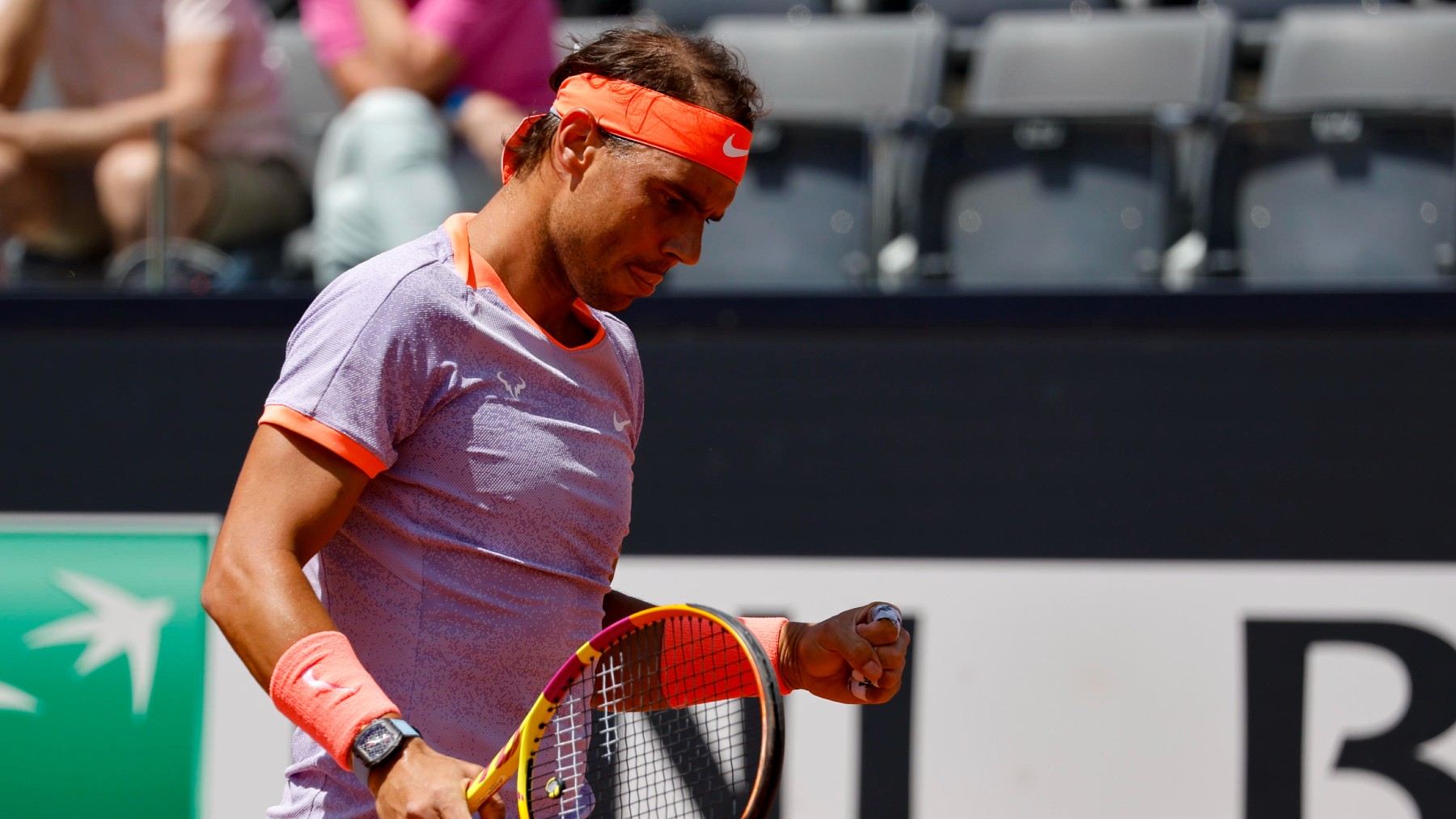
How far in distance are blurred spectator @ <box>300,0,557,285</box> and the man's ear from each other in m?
1.59

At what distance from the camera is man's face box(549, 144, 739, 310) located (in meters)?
1.48

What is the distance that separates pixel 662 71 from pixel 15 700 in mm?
2230

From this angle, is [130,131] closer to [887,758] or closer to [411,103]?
[411,103]

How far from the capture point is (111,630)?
2982 millimetres

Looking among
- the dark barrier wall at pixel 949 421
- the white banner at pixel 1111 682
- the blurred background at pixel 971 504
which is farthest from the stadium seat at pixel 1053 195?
the white banner at pixel 1111 682

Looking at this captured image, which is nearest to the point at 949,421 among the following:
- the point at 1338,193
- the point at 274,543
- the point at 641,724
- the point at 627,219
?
the point at 1338,193

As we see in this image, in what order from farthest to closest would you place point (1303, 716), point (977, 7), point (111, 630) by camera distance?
point (977, 7)
point (111, 630)
point (1303, 716)

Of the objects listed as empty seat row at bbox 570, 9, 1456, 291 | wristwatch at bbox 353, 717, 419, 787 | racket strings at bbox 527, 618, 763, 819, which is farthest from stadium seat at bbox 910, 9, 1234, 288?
wristwatch at bbox 353, 717, 419, 787

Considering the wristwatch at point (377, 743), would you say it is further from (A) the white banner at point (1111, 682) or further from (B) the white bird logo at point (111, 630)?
(B) the white bird logo at point (111, 630)

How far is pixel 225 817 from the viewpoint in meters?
2.94

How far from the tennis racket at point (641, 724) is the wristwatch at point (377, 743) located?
0.07 metres

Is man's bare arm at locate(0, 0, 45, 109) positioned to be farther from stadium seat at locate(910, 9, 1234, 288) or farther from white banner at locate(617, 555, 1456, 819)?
stadium seat at locate(910, 9, 1234, 288)

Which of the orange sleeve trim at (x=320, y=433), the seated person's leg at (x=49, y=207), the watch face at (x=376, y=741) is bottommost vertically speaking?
the watch face at (x=376, y=741)

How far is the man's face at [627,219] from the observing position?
148 centimetres
